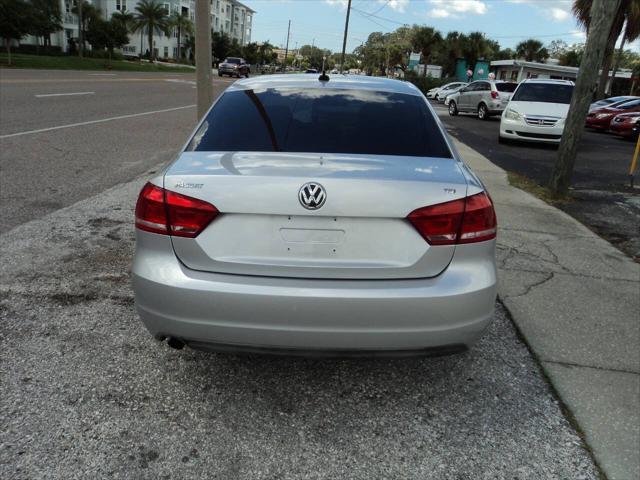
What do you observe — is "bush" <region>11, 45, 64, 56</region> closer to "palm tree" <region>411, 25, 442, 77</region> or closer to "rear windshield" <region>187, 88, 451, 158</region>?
"palm tree" <region>411, 25, 442, 77</region>

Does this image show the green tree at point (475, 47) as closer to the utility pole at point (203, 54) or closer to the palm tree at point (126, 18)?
the palm tree at point (126, 18)

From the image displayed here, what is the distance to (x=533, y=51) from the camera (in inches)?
2825

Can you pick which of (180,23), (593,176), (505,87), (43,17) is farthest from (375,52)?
(593,176)

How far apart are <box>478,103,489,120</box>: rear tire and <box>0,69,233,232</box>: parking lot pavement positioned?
12.9m

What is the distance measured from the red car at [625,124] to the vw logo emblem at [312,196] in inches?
807

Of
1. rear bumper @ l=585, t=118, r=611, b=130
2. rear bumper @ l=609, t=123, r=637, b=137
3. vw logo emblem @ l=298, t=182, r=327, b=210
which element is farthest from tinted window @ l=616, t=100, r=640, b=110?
vw logo emblem @ l=298, t=182, r=327, b=210

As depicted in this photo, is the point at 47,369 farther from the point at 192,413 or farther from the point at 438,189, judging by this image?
the point at 438,189

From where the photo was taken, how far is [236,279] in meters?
2.52

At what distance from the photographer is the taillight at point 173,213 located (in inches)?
99.0

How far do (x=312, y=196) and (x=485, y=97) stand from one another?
23.4 metres

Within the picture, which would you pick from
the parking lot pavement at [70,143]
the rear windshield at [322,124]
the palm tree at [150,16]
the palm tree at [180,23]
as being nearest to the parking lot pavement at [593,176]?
the rear windshield at [322,124]

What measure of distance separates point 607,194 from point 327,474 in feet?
27.4

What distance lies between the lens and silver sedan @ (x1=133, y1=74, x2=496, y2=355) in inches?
97.0

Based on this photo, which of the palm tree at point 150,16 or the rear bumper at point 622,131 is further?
the palm tree at point 150,16
